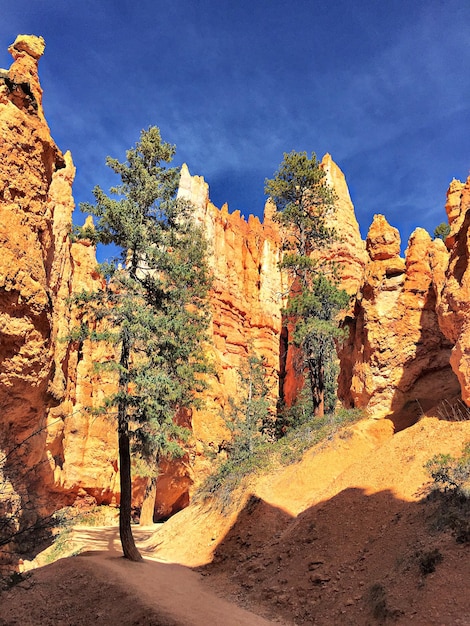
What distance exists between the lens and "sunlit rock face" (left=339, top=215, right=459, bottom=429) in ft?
48.3

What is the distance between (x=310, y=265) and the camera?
73.6 ft

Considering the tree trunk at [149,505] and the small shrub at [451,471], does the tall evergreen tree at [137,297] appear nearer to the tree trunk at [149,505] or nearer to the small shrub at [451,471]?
the small shrub at [451,471]

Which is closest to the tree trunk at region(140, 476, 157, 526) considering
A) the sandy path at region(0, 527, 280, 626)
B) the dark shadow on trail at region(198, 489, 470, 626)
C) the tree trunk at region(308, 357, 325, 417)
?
the tree trunk at region(308, 357, 325, 417)

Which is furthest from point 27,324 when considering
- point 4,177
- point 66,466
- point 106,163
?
point 66,466

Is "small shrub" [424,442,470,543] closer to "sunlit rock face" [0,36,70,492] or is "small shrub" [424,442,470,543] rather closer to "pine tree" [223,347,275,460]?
"pine tree" [223,347,275,460]

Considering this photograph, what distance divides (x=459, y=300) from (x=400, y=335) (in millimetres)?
5229

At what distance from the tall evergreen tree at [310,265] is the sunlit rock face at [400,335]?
288 centimetres

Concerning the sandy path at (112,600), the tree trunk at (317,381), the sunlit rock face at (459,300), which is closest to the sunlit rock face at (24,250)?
the sandy path at (112,600)

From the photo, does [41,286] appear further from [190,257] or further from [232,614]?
[190,257]

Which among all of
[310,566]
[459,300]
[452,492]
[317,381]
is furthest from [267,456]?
[459,300]

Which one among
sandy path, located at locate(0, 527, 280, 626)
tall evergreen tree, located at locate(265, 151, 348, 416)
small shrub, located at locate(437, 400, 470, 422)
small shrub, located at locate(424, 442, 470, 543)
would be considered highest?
tall evergreen tree, located at locate(265, 151, 348, 416)

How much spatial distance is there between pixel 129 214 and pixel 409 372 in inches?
474

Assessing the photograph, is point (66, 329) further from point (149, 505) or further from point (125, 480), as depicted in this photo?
point (125, 480)

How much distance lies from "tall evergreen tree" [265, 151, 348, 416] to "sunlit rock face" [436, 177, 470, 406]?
8126mm
